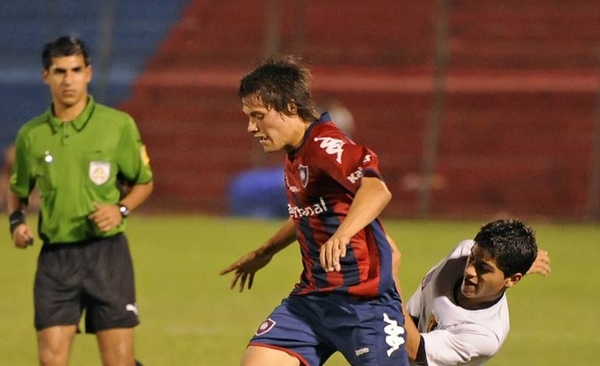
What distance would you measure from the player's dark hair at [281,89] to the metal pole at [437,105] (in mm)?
18264

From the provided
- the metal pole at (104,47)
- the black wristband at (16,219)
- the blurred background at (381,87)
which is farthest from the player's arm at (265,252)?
the metal pole at (104,47)

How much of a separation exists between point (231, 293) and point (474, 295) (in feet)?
27.4

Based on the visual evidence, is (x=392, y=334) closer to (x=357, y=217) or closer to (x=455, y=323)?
(x=455, y=323)

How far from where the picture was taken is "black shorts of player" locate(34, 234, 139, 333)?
7.91m

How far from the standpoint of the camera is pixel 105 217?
7.84 metres

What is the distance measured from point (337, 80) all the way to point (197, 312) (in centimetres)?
1392

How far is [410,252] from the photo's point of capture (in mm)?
18047

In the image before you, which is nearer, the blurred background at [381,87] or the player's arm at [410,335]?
the player's arm at [410,335]

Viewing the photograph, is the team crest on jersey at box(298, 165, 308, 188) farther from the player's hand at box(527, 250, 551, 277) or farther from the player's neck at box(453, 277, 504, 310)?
the player's hand at box(527, 250, 551, 277)

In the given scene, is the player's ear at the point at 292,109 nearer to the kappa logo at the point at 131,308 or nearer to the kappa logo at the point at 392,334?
the kappa logo at the point at 392,334

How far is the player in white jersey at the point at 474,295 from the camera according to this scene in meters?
A: 6.64

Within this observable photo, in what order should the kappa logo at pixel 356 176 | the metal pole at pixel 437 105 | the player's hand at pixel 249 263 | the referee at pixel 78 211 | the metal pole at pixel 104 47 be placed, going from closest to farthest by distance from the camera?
the kappa logo at pixel 356 176 → the player's hand at pixel 249 263 → the referee at pixel 78 211 → the metal pole at pixel 437 105 → the metal pole at pixel 104 47

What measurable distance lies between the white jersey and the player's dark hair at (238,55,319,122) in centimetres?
114

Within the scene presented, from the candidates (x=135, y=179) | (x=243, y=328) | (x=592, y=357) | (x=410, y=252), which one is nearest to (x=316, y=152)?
(x=135, y=179)
